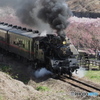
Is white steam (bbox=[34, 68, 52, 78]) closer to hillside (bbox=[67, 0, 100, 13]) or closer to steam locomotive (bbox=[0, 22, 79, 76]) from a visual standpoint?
steam locomotive (bbox=[0, 22, 79, 76])

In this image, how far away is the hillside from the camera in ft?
221

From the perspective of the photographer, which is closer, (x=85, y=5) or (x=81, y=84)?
(x=81, y=84)

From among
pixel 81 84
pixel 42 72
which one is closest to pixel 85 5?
pixel 42 72

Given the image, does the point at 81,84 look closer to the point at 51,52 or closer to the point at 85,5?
the point at 51,52

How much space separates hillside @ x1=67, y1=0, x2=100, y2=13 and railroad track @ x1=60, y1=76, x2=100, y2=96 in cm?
4913

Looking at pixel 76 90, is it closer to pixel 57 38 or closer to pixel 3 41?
pixel 57 38

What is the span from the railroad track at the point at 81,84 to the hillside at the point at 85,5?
49.1 m

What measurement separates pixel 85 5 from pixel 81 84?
59.7m

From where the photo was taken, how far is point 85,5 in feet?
242

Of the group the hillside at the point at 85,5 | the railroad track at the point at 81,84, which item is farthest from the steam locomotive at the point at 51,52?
the hillside at the point at 85,5

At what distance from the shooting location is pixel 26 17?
33219 mm

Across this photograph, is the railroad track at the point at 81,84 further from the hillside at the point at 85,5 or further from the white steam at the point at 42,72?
the hillside at the point at 85,5

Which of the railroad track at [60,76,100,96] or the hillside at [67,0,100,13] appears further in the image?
the hillside at [67,0,100,13]

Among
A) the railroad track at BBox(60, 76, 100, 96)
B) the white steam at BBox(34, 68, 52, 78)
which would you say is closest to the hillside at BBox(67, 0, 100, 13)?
the white steam at BBox(34, 68, 52, 78)
